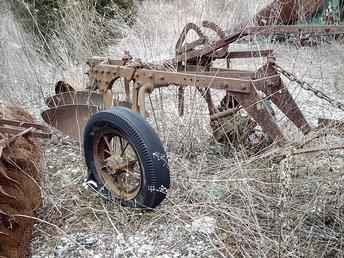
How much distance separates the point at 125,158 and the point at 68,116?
5.28 feet

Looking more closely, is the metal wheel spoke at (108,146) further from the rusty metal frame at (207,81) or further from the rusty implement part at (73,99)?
the rusty implement part at (73,99)

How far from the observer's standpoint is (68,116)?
13.5 ft

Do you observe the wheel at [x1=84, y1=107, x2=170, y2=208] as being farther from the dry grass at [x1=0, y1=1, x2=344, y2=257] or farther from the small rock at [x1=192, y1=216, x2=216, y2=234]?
the small rock at [x1=192, y1=216, x2=216, y2=234]

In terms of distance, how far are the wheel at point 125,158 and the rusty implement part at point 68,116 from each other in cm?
125

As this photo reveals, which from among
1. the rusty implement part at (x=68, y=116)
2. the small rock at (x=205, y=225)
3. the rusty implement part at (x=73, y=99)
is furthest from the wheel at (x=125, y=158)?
the rusty implement part at (x=73, y=99)

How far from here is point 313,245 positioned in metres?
2.26

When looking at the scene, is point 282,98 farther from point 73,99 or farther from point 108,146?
point 73,99

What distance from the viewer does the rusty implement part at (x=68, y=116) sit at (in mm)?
4039

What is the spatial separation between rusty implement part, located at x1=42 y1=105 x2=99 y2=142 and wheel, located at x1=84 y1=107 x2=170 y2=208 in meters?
1.25

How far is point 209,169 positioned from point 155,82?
2.34ft

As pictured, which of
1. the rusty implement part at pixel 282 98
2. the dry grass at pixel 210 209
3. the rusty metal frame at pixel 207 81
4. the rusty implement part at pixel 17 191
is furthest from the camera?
the rusty implement part at pixel 282 98

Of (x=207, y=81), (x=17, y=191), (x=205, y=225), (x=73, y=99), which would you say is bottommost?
(x=205, y=225)

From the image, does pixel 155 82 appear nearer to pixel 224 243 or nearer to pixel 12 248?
pixel 224 243

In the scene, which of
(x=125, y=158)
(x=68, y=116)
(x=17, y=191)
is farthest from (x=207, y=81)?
(x=68, y=116)
